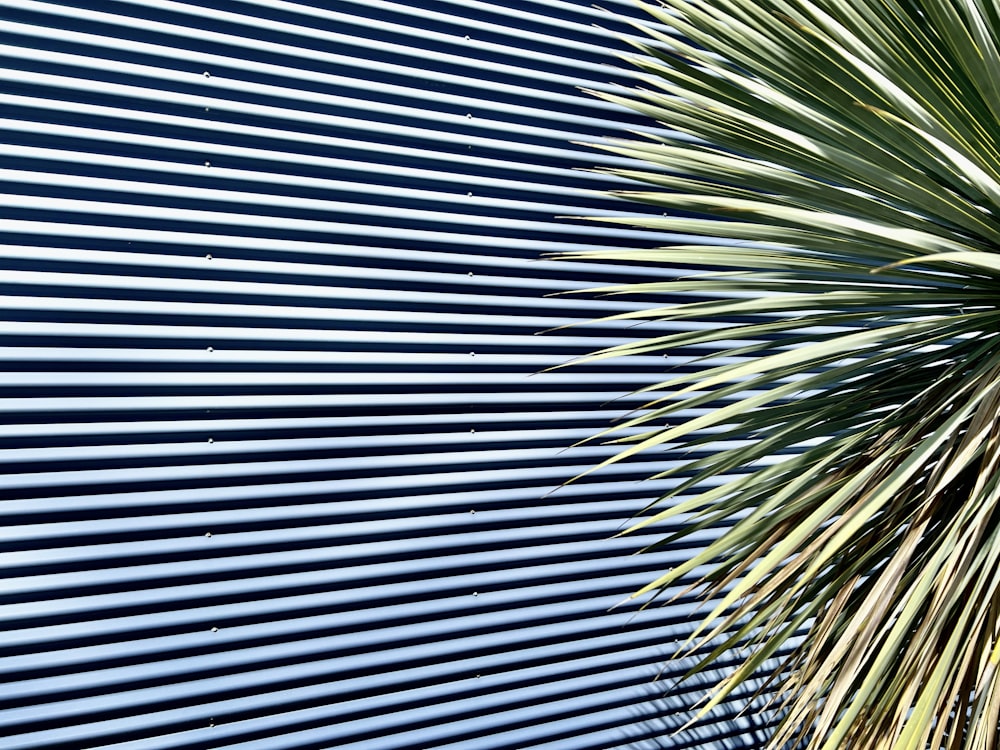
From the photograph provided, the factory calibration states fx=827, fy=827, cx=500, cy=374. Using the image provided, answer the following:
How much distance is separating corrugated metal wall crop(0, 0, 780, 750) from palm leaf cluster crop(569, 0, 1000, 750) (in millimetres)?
786

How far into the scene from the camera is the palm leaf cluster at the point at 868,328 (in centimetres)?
163

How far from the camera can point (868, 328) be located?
1.90 m

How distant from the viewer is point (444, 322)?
2625 millimetres

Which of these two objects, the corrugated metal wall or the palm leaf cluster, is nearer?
the palm leaf cluster

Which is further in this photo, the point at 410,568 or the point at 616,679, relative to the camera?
the point at 616,679

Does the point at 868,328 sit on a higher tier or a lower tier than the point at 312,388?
higher

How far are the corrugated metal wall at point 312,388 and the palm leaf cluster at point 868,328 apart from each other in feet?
2.58

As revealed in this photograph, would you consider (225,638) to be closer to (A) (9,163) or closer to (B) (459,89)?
(A) (9,163)

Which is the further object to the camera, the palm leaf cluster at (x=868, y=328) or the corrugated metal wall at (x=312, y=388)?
the corrugated metal wall at (x=312, y=388)

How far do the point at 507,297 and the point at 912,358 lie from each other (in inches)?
49.2

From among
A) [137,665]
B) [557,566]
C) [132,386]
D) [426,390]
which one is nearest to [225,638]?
Answer: [137,665]

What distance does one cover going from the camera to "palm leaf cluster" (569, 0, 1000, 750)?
163 centimetres

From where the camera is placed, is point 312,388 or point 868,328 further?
point 312,388

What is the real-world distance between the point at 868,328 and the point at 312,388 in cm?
150
